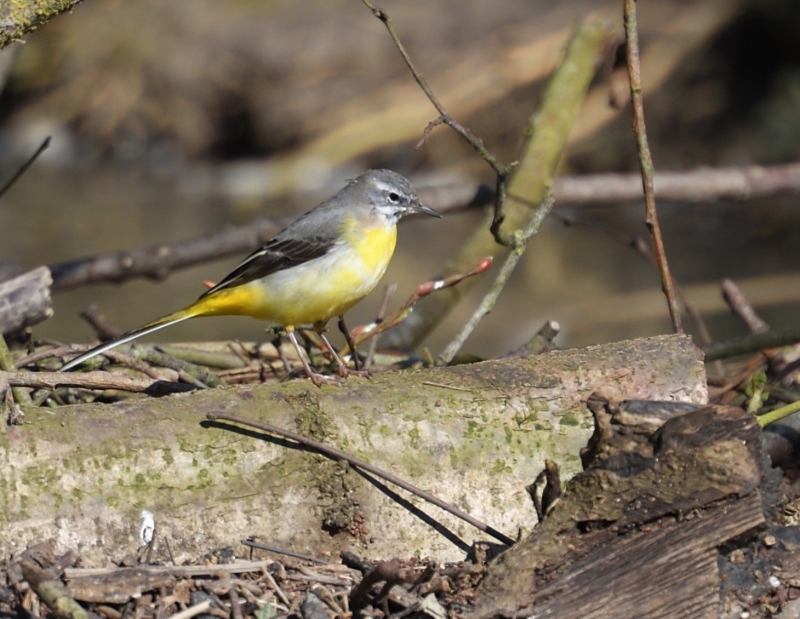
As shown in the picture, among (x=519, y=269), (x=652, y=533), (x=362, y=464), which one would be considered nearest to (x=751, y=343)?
(x=652, y=533)

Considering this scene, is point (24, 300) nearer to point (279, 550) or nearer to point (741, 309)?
point (279, 550)

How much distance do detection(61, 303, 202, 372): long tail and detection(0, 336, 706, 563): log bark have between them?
2.70ft

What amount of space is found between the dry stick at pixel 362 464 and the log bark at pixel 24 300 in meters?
1.47

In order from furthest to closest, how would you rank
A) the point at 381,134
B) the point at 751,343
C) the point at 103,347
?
the point at 381,134, the point at 751,343, the point at 103,347

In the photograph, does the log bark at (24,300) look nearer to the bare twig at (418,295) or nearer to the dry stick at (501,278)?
the bare twig at (418,295)

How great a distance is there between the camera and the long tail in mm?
4110

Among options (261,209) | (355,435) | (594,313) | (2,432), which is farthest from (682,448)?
(261,209)

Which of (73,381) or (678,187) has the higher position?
(678,187)

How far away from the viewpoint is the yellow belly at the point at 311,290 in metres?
4.80

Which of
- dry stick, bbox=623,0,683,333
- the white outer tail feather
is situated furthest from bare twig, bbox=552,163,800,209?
the white outer tail feather

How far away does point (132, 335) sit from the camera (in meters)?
4.43

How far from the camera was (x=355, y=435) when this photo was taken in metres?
3.42

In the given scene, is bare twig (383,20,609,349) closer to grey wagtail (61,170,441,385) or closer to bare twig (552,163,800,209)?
bare twig (552,163,800,209)

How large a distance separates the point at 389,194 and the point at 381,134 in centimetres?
1171
